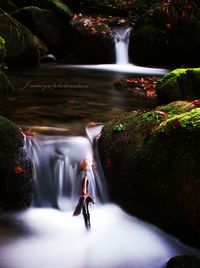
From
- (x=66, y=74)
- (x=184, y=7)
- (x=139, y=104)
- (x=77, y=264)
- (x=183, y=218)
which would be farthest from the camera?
(x=184, y=7)

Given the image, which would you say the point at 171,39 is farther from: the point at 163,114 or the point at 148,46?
the point at 163,114

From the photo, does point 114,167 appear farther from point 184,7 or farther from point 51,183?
point 184,7

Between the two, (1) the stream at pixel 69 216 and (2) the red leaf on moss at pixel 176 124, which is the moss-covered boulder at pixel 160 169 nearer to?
(2) the red leaf on moss at pixel 176 124

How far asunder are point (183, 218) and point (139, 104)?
4.39 m

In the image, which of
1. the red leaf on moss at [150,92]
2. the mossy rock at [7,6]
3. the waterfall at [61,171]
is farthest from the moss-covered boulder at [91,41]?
the waterfall at [61,171]

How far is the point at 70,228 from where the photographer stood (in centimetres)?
433

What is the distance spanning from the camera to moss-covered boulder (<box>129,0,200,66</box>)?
14641mm

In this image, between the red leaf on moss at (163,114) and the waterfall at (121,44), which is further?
the waterfall at (121,44)

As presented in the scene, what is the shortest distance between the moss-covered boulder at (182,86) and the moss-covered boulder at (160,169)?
255 centimetres

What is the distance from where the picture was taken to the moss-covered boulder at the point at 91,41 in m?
14.9

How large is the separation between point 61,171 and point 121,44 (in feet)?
35.2

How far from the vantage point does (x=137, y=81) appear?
35.0 ft

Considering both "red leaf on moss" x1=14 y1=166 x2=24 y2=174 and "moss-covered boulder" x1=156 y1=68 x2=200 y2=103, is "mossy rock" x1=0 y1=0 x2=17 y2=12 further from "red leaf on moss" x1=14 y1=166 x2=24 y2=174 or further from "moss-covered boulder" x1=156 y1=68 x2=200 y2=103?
"red leaf on moss" x1=14 y1=166 x2=24 y2=174

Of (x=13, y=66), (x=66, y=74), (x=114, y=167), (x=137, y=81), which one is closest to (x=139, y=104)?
(x=137, y=81)
